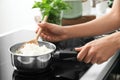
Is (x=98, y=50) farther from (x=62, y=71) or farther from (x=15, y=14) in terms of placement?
(x=15, y=14)

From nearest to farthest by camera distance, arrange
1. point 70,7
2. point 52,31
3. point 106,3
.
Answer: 1. point 52,31
2. point 70,7
3. point 106,3

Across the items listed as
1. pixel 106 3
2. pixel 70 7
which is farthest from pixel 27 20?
pixel 70 7

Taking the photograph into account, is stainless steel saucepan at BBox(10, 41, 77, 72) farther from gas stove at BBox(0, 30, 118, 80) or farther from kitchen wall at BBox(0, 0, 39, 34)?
kitchen wall at BBox(0, 0, 39, 34)

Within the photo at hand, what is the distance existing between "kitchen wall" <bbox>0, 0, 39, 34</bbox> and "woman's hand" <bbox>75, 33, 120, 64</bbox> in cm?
105

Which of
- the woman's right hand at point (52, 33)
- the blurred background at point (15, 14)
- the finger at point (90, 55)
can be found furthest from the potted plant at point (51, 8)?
the blurred background at point (15, 14)

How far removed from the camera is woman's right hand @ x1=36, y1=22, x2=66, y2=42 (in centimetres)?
95

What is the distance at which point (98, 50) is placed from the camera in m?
0.76

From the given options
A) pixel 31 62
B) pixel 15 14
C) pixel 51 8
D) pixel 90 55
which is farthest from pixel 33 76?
pixel 15 14

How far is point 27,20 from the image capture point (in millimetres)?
1822

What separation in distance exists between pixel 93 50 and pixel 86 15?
0.52 m

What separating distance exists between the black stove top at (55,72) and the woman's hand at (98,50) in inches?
2.4

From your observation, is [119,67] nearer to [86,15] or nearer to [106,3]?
[86,15]

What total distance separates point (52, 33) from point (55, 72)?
0.22m

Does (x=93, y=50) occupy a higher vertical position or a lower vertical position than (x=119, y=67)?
higher
